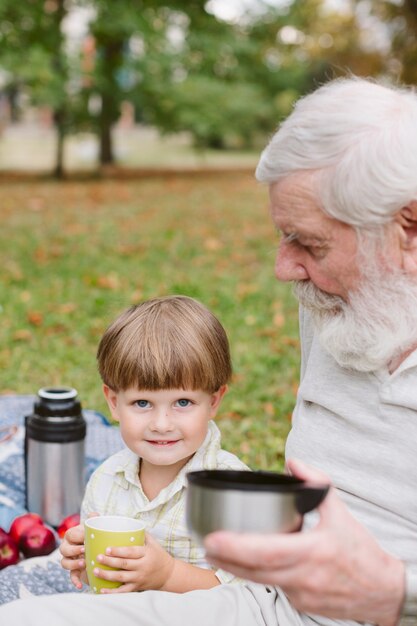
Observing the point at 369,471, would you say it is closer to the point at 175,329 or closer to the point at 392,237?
the point at 392,237

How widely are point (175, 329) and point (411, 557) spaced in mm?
934

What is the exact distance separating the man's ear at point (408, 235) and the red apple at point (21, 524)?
2083 millimetres

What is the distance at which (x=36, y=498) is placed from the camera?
153 inches

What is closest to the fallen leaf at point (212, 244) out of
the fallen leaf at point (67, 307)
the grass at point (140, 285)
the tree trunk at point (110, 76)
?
the grass at point (140, 285)

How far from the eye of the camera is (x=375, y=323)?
2.12 metres

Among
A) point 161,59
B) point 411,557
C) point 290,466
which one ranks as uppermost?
point 161,59

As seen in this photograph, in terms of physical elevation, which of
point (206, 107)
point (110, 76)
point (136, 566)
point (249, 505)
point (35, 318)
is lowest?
point (35, 318)

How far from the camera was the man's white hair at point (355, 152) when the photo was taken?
1.97 meters

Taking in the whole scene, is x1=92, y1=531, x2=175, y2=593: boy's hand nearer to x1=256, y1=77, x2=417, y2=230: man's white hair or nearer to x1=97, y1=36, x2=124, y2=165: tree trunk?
x1=256, y1=77, x2=417, y2=230: man's white hair

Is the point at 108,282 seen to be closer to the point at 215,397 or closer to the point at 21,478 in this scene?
the point at 21,478

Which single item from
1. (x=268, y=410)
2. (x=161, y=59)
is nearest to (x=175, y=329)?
(x=268, y=410)

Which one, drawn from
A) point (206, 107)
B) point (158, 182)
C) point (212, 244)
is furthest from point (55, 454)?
point (206, 107)

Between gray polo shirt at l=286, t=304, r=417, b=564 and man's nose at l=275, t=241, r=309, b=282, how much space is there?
0.26 meters

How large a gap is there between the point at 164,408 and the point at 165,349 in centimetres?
17
